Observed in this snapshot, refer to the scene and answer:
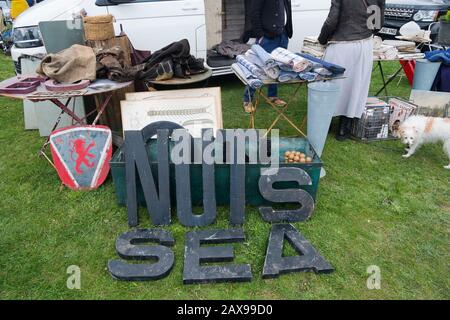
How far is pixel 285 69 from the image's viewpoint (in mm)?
3105

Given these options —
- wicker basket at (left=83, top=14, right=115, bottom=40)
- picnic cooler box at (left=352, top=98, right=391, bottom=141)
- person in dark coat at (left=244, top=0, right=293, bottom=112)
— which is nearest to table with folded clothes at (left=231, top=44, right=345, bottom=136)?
picnic cooler box at (left=352, top=98, right=391, bottom=141)

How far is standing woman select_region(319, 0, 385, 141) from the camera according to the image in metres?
3.60

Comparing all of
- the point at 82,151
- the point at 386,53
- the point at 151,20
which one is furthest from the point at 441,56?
the point at 82,151

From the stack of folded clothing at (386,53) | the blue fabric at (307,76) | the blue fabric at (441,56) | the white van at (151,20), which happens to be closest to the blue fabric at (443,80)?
the blue fabric at (441,56)

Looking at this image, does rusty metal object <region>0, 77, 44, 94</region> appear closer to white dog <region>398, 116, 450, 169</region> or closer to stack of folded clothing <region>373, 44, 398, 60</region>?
white dog <region>398, 116, 450, 169</region>

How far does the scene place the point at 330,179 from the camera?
344 cm

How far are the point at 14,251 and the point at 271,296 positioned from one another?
1891 mm

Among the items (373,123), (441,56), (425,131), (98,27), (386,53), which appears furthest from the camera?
(441,56)

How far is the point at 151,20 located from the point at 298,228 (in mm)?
3671

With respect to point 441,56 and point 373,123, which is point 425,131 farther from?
point 441,56

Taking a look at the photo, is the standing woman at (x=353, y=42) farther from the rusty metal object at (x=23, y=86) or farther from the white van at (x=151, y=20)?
the rusty metal object at (x=23, y=86)

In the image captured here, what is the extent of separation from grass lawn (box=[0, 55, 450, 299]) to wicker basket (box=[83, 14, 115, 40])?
153cm

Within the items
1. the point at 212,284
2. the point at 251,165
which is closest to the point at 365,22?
the point at 251,165

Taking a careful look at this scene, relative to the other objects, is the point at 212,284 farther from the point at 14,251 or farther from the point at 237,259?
the point at 14,251
